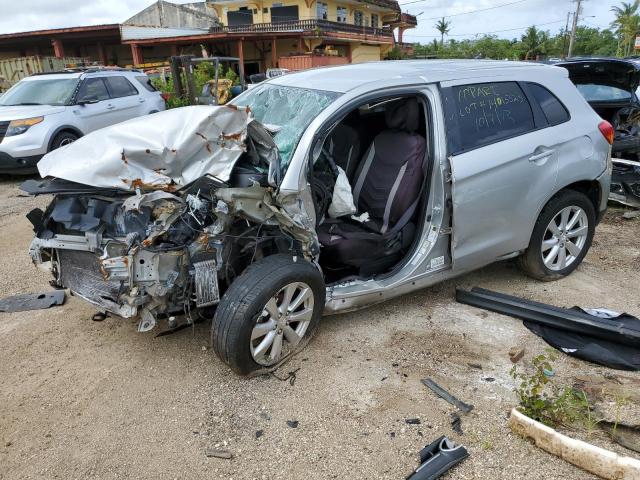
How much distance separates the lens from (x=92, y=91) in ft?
31.0

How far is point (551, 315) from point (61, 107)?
847 cm

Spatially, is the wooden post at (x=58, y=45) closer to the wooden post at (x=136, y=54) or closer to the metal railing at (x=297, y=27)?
the wooden post at (x=136, y=54)

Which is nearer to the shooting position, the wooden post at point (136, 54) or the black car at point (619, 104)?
the black car at point (619, 104)

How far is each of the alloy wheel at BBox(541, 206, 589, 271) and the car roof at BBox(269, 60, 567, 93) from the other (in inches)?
47.2

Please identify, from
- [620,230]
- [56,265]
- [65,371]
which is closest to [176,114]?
[56,265]

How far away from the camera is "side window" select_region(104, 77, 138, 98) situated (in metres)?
9.83

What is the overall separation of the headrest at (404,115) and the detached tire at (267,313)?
140 centimetres

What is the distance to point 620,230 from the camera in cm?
600

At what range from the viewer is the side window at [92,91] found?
30.3 feet

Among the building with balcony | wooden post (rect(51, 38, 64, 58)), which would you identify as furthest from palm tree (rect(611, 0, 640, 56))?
wooden post (rect(51, 38, 64, 58))

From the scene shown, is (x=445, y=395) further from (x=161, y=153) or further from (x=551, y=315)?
(x=161, y=153)

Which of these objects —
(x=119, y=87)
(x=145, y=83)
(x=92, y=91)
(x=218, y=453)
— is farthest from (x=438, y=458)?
(x=145, y=83)

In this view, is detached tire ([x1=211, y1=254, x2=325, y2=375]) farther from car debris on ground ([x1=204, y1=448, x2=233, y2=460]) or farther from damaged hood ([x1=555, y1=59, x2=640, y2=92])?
damaged hood ([x1=555, y1=59, x2=640, y2=92])

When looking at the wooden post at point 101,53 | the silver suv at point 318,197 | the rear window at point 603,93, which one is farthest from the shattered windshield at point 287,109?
the wooden post at point 101,53
